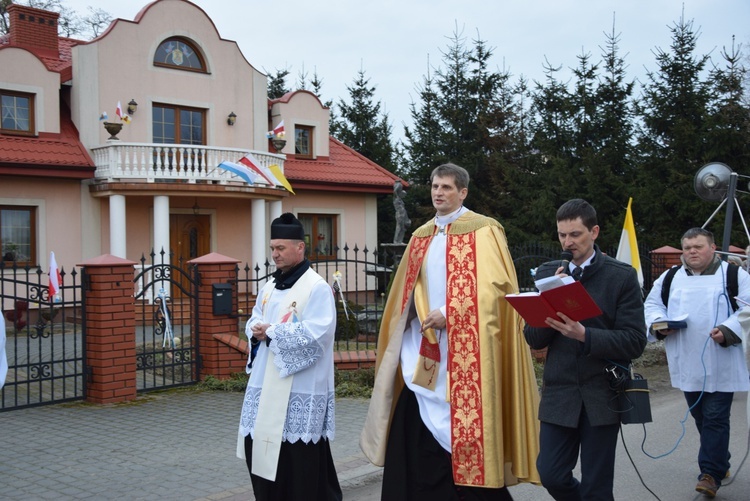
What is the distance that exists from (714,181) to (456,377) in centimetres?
738

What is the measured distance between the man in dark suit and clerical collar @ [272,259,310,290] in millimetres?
1412

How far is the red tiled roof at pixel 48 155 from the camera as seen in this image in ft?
62.0

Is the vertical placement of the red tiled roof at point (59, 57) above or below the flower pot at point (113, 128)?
above

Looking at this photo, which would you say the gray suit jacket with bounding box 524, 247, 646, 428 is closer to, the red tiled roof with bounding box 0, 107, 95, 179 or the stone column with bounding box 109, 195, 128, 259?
the red tiled roof with bounding box 0, 107, 95, 179

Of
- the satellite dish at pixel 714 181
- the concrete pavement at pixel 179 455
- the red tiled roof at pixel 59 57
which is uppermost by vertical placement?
the red tiled roof at pixel 59 57

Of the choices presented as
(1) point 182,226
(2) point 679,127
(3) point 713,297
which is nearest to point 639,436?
(3) point 713,297

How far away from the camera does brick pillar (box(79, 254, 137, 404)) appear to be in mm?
8836

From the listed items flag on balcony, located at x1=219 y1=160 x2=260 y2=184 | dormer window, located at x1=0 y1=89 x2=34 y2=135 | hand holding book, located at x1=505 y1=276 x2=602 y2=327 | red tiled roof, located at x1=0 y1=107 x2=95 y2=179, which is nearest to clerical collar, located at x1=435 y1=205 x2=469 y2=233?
hand holding book, located at x1=505 y1=276 x2=602 y2=327

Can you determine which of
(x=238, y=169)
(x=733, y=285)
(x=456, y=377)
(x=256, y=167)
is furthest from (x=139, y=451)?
(x=256, y=167)

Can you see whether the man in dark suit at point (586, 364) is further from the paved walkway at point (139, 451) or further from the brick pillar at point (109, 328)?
the brick pillar at point (109, 328)

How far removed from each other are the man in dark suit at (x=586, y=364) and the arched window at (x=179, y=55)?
2011 centimetres

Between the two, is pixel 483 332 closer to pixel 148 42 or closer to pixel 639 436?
pixel 639 436

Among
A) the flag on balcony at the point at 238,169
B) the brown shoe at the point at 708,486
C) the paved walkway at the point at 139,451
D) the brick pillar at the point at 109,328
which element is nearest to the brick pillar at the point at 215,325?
the paved walkway at the point at 139,451

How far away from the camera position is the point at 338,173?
26.1 meters
